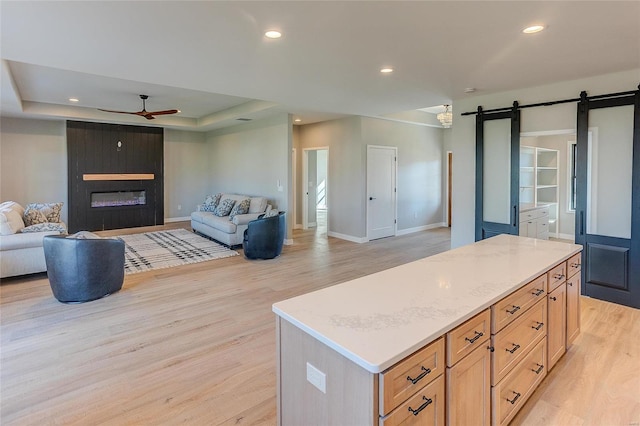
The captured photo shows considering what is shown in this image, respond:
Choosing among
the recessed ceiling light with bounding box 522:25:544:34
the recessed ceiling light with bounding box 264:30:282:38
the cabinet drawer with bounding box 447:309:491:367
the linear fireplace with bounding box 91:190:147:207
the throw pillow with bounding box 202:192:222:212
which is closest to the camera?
the cabinet drawer with bounding box 447:309:491:367

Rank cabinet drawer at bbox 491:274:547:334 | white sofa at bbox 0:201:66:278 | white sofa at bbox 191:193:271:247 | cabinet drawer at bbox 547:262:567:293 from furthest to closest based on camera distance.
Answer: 1. white sofa at bbox 191:193:271:247
2. white sofa at bbox 0:201:66:278
3. cabinet drawer at bbox 547:262:567:293
4. cabinet drawer at bbox 491:274:547:334

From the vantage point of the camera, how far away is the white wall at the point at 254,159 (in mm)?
7156

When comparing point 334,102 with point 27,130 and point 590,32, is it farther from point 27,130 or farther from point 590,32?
point 27,130

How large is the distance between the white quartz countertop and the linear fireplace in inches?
339

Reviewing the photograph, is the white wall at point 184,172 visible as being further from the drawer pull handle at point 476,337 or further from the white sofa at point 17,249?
the drawer pull handle at point 476,337

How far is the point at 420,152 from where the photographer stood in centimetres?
869

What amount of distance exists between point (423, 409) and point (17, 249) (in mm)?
5479

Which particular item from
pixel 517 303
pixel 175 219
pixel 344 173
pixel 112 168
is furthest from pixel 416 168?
pixel 112 168

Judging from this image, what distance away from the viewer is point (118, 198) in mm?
8789

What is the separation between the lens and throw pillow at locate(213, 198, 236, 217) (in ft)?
24.1

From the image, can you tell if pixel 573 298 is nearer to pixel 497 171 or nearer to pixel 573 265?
pixel 573 265

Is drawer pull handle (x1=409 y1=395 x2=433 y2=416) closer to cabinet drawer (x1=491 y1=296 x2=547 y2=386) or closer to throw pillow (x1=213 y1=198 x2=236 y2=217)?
cabinet drawer (x1=491 y1=296 x2=547 y2=386)

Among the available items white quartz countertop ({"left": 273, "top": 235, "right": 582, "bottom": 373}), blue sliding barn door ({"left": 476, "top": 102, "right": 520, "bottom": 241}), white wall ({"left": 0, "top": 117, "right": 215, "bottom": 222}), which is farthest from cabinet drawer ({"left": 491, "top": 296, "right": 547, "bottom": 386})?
white wall ({"left": 0, "top": 117, "right": 215, "bottom": 222})

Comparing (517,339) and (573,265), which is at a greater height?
(573,265)
